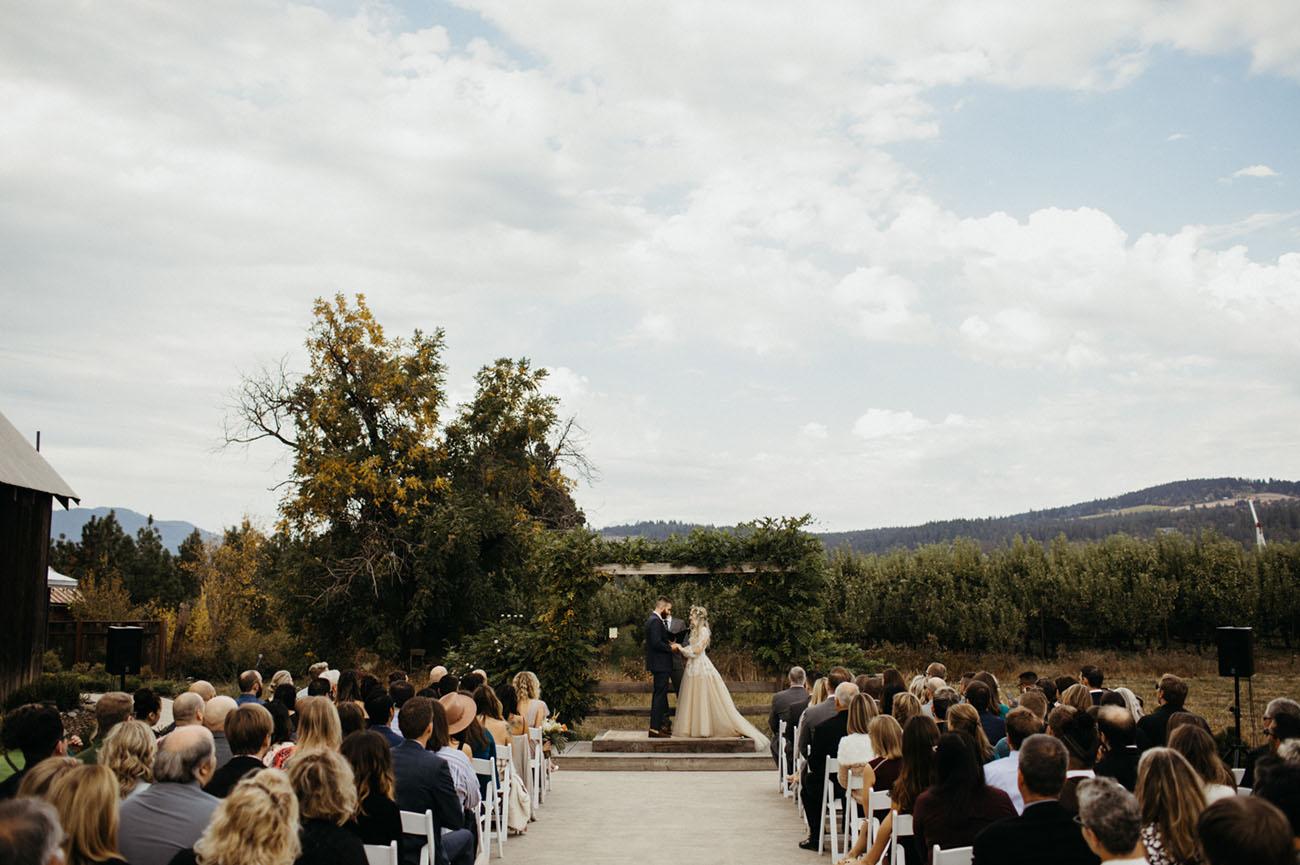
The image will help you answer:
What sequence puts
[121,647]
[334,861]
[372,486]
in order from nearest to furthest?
[334,861] < [121,647] < [372,486]

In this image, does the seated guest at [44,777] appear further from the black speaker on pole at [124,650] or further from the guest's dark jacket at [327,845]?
the black speaker on pole at [124,650]

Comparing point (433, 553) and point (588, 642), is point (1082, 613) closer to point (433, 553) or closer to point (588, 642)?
point (588, 642)

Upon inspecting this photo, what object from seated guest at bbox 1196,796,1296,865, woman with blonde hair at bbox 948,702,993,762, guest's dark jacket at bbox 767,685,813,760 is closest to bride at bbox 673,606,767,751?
guest's dark jacket at bbox 767,685,813,760

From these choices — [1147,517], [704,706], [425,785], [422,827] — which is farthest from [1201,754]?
[1147,517]

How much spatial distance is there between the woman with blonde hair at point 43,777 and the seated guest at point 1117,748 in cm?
490

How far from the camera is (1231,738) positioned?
884cm

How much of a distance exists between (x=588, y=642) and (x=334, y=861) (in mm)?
11158

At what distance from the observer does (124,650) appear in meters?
10.5

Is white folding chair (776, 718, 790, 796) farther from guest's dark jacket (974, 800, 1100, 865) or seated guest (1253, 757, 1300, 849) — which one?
seated guest (1253, 757, 1300, 849)

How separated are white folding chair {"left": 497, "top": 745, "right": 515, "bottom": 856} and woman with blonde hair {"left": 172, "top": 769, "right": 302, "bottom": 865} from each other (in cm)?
457

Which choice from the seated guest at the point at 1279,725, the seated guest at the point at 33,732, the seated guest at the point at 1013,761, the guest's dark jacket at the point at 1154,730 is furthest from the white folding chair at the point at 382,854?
the guest's dark jacket at the point at 1154,730

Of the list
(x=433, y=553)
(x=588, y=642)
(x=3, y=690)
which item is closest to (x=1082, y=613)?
(x=588, y=642)

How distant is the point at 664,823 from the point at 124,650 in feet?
20.2

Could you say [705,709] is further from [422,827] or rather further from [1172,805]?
[1172,805]
